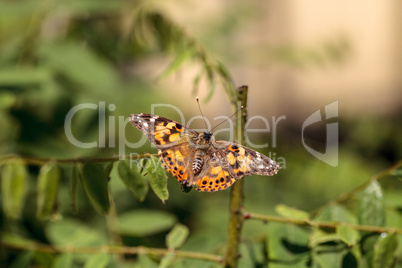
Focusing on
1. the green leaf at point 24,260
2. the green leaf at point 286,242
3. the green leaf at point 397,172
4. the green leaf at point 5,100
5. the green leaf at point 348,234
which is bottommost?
the green leaf at point 24,260

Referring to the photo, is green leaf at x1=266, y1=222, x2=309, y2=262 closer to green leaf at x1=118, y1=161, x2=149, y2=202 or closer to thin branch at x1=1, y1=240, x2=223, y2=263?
thin branch at x1=1, y1=240, x2=223, y2=263

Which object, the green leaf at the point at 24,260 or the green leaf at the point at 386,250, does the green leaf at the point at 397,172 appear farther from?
the green leaf at the point at 24,260

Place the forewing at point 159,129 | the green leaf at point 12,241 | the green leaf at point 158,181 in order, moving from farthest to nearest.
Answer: the green leaf at point 12,241, the forewing at point 159,129, the green leaf at point 158,181

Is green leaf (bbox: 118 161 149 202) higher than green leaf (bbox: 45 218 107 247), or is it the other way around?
green leaf (bbox: 118 161 149 202)

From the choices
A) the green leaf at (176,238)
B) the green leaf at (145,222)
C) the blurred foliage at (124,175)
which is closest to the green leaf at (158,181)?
the blurred foliage at (124,175)

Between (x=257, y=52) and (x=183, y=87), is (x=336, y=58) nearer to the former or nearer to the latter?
(x=257, y=52)

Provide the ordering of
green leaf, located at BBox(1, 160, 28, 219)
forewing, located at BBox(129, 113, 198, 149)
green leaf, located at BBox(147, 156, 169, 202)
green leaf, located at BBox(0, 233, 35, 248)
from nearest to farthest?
1. green leaf, located at BBox(147, 156, 169, 202)
2. forewing, located at BBox(129, 113, 198, 149)
3. green leaf, located at BBox(1, 160, 28, 219)
4. green leaf, located at BBox(0, 233, 35, 248)

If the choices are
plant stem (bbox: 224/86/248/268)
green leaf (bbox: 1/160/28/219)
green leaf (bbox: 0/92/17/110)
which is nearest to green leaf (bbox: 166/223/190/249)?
plant stem (bbox: 224/86/248/268)
